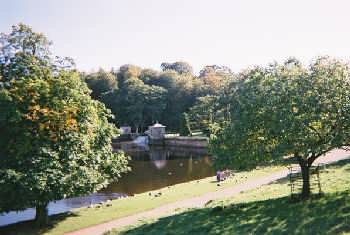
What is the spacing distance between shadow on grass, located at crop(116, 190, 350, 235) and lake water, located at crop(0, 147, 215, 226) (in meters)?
12.3

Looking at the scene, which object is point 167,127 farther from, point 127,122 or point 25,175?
point 25,175

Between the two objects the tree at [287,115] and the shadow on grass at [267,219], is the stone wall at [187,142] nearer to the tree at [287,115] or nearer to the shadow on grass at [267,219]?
the shadow on grass at [267,219]

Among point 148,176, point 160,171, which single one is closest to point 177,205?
point 148,176

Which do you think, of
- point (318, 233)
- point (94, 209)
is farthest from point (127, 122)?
point (318, 233)

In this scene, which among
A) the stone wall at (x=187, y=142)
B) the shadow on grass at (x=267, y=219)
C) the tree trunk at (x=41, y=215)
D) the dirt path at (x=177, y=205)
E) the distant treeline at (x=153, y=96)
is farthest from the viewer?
the distant treeline at (x=153, y=96)

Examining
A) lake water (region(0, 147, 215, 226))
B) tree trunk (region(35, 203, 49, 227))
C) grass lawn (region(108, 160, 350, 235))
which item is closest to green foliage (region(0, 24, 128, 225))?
tree trunk (region(35, 203, 49, 227))

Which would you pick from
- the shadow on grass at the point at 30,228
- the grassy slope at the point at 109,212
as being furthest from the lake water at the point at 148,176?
the grassy slope at the point at 109,212

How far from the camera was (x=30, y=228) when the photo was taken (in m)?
21.0

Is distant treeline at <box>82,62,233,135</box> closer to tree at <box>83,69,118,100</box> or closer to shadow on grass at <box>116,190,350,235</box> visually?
tree at <box>83,69,118,100</box>

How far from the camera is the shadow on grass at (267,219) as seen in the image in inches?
518

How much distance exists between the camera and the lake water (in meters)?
31.2

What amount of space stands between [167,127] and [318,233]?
89.6m

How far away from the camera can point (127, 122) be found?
102 meters

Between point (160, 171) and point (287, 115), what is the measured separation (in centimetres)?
3502
